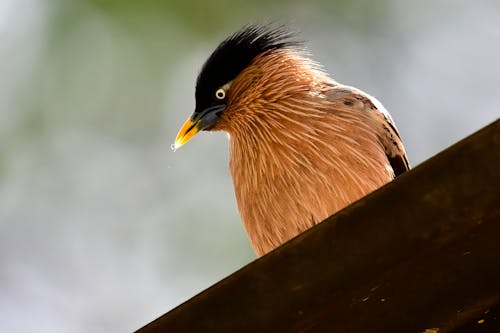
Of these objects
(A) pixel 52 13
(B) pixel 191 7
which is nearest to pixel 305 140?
(B) pixel 191 7

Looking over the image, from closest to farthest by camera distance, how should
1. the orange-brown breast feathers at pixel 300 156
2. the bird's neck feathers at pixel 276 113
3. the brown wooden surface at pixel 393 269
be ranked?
the brown wooden surface at pixel 393 269, the orange-brown breast feathers at pixel 300 156, the bird's neck feathers at pixel 276 113

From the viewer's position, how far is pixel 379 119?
4625 mm

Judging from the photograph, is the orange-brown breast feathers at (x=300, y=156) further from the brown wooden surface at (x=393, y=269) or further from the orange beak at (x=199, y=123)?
the brown wooden surface at (x=393, y=269)

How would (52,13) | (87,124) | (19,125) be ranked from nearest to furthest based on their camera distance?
(52,13)
(19,125)
(87,124)

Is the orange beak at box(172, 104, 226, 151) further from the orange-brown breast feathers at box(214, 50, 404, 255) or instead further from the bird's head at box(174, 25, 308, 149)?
the orange-brown breast feathers at box(214, 50, 404, 255)

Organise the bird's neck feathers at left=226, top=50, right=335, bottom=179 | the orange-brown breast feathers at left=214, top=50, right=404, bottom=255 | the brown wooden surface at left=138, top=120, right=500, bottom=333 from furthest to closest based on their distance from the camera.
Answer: the bird's neck feathers at left=226, top=50, right=335, bottom=179
the orange-brown breast feathers at left=214, top=50, right=404, bottom=255
the brown wooden surface at left=138, top=120, right=500, bottom=333

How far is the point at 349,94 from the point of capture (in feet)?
15.4

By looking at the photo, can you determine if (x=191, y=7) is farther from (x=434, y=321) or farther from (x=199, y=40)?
(x=434, y=321)

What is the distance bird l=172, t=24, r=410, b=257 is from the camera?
14.2ft

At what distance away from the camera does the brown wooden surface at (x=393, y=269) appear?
2.07 m

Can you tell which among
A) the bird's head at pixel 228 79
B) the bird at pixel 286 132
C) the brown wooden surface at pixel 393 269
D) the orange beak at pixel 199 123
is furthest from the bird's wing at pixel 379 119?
the brown wooden surface at pixel 393 269

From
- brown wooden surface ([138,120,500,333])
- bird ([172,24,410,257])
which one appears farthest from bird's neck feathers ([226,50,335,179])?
brown wooden surface ([138,120,500,333])

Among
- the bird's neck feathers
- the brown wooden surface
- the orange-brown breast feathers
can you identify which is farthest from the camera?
the bird's neck feathers

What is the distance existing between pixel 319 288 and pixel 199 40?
162 inches
